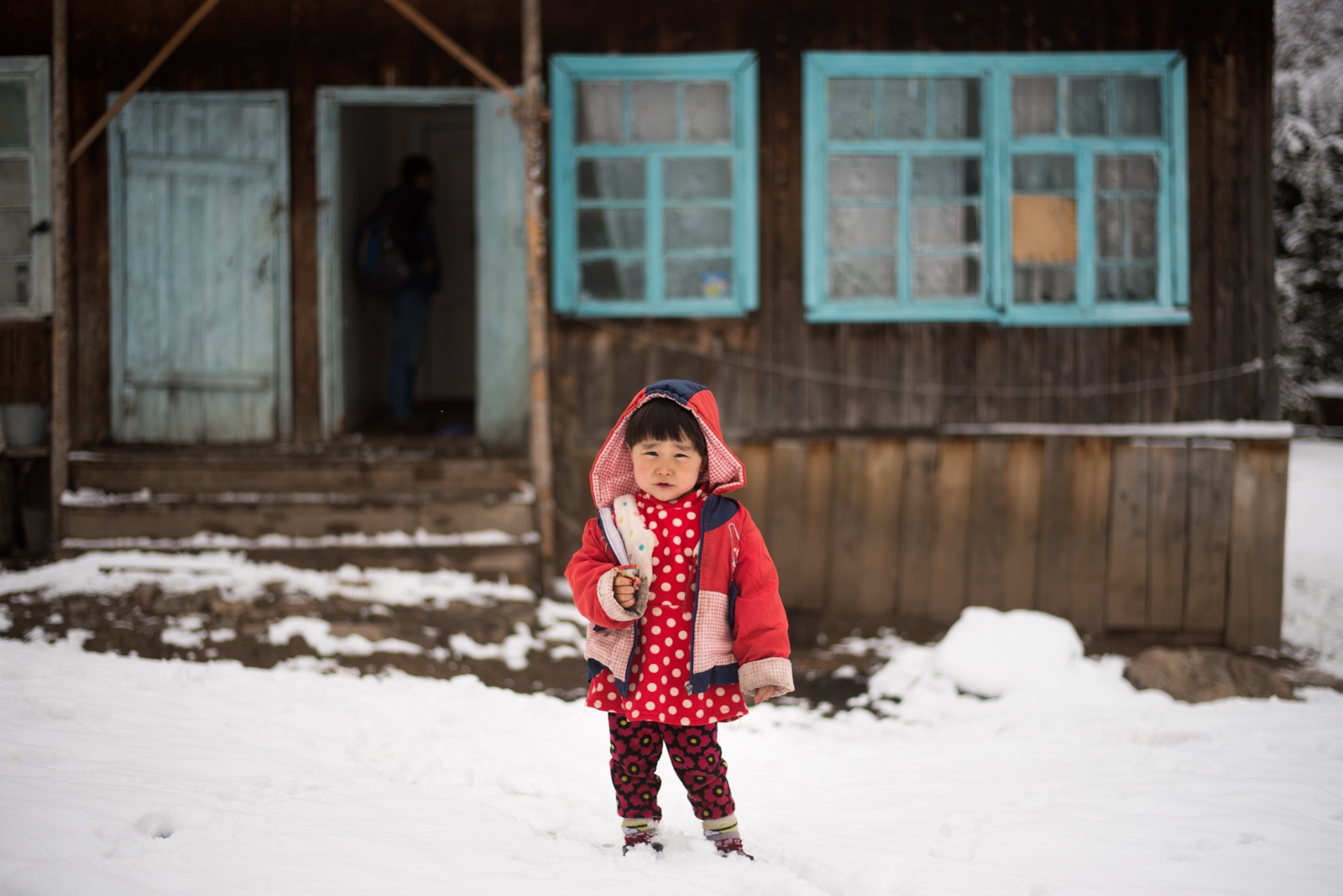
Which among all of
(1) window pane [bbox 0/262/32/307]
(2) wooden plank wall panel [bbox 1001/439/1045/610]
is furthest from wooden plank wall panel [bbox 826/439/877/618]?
(1) window pane [bbox 0/262/32/307]

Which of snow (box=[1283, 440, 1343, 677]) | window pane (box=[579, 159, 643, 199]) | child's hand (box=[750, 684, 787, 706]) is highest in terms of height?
window pane (box=[579, 159, 643, 199])

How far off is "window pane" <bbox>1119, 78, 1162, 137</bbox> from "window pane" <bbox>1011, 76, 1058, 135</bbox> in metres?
0.43

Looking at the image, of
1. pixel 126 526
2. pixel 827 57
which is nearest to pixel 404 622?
pixel 126 526

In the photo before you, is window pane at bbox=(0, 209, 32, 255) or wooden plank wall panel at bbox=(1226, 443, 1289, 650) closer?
wooden plank wall panel at bbox=(1226, 443, 1289, 650)

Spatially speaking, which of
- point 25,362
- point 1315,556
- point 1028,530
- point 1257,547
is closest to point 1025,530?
point 1028,530

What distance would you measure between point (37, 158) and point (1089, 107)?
6.87m

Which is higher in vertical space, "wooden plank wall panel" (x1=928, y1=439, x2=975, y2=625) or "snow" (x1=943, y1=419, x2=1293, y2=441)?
"snow" (x1=943, y1=419, x2=1293, y2=441)

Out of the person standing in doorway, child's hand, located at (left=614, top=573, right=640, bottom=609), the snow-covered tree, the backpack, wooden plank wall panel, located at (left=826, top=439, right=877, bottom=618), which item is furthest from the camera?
the snow-covered tree

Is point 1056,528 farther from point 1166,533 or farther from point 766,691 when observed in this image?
point 766,691

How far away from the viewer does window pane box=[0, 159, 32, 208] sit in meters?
6.58

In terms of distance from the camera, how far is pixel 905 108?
6.35 m

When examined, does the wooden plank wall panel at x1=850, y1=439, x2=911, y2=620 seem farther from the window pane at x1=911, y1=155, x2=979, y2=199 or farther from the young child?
the young child

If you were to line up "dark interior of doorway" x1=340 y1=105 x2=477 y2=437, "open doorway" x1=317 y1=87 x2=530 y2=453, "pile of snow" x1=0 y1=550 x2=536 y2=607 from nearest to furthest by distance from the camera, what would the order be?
"pile of snow" x1=0 y1=550 x2=536 y2=607
"open doorway" x1=317 y1=87 x2=530 y2=453
"dark interior of doorway" x1=340 y1=105 x2=477 y2=437

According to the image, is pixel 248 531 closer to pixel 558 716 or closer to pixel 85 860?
pixel 558 716
